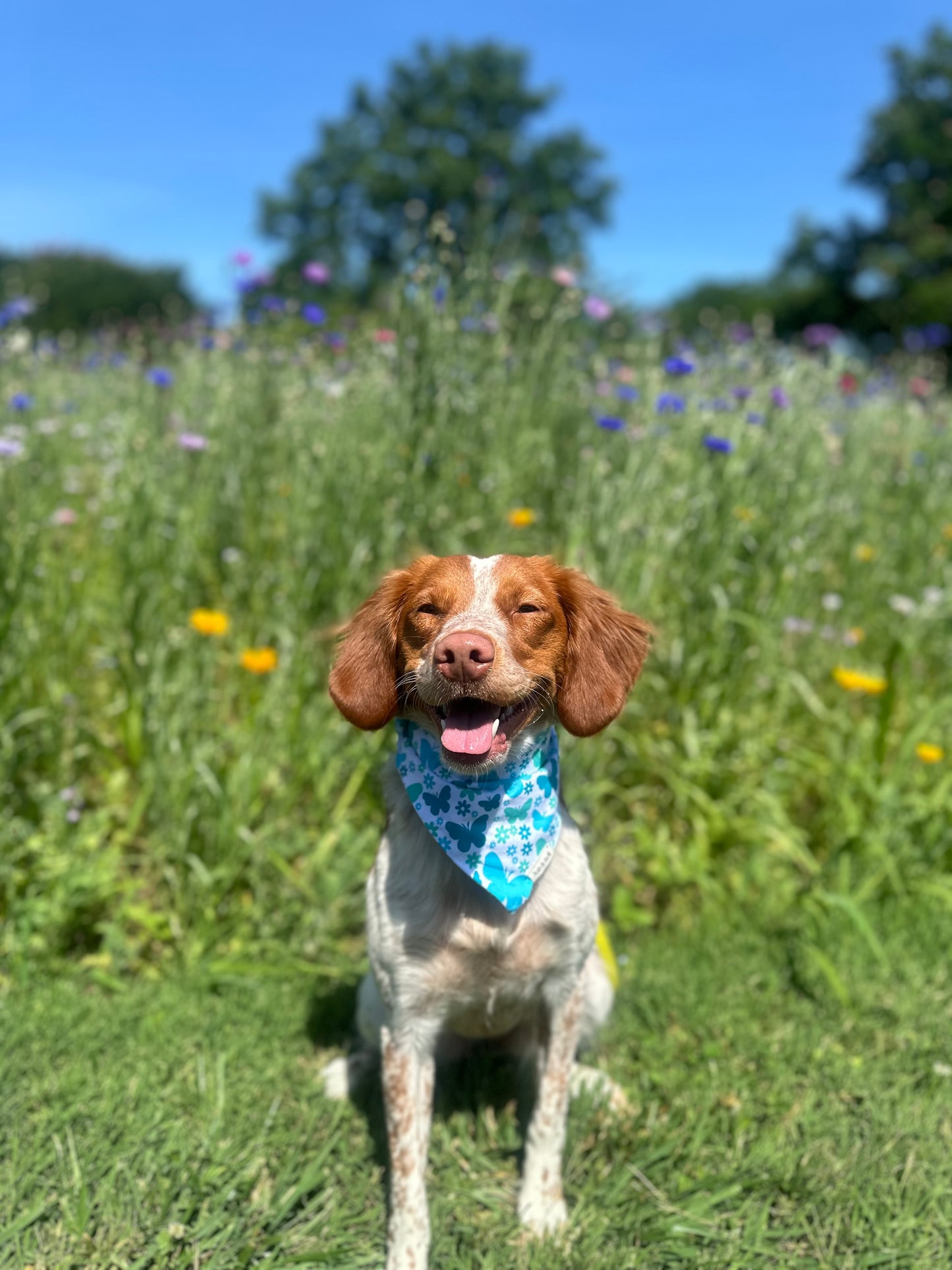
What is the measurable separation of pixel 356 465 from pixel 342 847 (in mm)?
1547

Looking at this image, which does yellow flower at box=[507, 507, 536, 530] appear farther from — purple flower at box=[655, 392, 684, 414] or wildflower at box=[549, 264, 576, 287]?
wildflower at box=[549, 264, 576, 287]

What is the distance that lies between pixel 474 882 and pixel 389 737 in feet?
4.37

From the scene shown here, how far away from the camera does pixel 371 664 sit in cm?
210

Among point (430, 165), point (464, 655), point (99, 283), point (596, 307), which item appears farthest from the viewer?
point (99, 283)

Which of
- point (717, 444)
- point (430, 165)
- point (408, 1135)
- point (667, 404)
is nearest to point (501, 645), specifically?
point (408, 1135)

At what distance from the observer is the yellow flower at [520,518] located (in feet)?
11.5

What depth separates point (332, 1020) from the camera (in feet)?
9.44

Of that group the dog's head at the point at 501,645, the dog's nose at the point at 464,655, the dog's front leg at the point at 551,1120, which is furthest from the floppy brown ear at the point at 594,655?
the dog's front leg at the point at 551,1120

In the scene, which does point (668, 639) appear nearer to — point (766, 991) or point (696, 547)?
point (696, 547)

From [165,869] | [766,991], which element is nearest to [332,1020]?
[165,869]

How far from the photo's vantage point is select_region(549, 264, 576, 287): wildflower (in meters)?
4.04

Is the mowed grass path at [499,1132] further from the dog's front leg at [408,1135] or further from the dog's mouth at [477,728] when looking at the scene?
the dog's mouth at [477,728]

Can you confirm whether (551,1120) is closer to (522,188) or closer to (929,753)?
(929,753)

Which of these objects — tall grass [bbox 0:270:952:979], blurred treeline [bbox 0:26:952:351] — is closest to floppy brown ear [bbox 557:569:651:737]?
tall grass [bbox 0:270:952:979]
